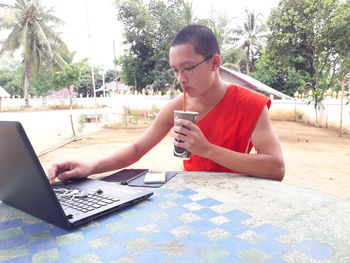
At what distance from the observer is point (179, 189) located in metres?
1.01

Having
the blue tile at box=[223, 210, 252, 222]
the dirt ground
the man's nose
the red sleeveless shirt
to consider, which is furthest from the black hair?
the dirt ground

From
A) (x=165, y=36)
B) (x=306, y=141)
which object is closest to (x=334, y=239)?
(x=306, y=141)

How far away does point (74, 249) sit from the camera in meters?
0.61

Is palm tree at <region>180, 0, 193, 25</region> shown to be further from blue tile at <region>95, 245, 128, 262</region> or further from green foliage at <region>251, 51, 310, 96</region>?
blue tile at <region>95, 245, 128, 262</region>

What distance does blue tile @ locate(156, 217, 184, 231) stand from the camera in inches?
27.7

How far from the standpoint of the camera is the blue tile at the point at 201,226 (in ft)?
2.25

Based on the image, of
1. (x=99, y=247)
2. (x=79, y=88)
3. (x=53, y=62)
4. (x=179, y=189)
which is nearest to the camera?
(x=99, y=247)

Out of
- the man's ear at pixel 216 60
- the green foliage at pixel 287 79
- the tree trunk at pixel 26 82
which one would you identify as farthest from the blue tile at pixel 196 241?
the tree trunk at pixel 26 82

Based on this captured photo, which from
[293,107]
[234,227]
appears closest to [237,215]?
[234,227]

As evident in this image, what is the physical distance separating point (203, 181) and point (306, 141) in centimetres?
669

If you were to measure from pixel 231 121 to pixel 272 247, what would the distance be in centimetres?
89

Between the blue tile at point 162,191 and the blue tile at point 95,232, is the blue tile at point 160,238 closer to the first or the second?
the blue tile at point 95,232

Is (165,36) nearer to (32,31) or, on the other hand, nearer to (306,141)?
(32,31)

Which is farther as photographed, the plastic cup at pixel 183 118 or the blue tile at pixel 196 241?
the plastic cup at pixel 183 118
